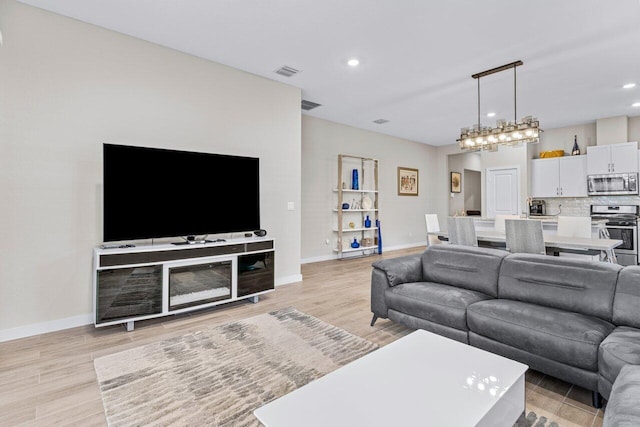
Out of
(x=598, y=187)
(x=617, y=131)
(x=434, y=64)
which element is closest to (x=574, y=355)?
(x=434, y=64)

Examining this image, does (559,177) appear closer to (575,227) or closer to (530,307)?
(575,227)

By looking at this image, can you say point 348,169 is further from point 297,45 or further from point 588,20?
point 588,20

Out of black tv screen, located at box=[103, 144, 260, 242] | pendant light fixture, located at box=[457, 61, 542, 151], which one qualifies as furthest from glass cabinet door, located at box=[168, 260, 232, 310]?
pendant light fixture, located at box=[457, 61, 542, 151]

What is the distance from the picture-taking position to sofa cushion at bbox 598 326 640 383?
1.59 metres

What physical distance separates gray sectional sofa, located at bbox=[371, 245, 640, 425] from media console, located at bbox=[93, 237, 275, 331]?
5.06ft

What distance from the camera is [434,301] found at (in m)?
2.61

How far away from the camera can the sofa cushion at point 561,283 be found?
212 cm

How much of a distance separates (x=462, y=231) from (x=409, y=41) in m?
2.45

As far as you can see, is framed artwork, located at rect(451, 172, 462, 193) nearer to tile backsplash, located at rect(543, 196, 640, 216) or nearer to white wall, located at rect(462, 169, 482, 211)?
white wall, located at rect(462, 169, 482, 211)

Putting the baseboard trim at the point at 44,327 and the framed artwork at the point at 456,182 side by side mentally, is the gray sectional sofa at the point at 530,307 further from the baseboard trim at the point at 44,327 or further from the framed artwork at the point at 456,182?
the framed artwork at the point at 456,182

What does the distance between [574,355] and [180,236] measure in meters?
3.51

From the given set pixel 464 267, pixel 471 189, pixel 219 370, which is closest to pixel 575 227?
pixel 464 267

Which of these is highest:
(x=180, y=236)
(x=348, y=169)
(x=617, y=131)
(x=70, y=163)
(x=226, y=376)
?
(x=617, y=131)

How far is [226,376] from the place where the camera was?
2199 millimetres
